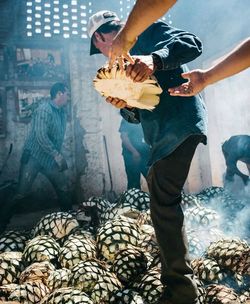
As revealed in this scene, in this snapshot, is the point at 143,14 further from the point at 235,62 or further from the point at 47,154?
the point at 47,154

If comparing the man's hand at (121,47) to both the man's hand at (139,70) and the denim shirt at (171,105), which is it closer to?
the man's hand at (139,70)

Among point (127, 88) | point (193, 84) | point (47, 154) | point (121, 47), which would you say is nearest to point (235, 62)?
point (193, 84)

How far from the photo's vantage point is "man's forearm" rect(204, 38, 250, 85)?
2209 mm

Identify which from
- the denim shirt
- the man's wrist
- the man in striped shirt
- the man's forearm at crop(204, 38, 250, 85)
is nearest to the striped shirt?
the man in striped shirt

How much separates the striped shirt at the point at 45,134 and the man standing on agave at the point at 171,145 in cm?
538

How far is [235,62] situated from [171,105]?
79cm

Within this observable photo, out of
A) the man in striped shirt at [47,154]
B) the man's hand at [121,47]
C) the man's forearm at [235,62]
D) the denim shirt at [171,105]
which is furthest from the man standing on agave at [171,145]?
the man in striped shirt at [47,154]

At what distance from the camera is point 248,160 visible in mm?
8570

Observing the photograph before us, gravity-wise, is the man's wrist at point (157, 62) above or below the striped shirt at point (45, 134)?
above

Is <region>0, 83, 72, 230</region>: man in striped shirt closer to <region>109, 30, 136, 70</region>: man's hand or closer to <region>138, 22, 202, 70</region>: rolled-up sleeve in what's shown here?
<region>138, 22, 202, 70</region>: rolled-up sleeve

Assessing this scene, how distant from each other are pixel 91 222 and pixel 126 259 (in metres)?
2.02

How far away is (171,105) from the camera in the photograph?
9.70ft

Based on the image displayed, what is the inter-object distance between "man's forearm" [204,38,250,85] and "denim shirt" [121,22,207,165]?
1.42 feet

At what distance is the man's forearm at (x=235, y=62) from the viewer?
2209 mm
